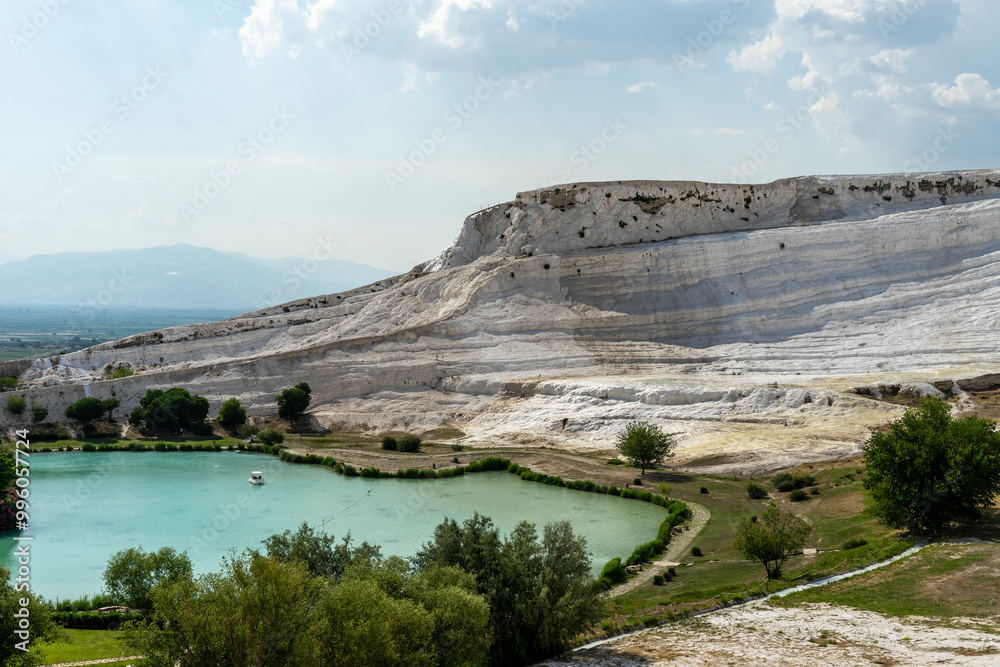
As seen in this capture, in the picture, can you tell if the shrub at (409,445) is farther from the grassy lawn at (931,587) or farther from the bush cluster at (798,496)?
the grassy lawn at (931,587)

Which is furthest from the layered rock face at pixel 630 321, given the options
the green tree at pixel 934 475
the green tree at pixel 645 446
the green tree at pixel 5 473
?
the green tree at pixel 5 473

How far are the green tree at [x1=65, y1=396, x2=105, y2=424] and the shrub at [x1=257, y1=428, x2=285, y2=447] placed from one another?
10.1 metres

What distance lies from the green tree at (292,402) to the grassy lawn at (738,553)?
23343 mm

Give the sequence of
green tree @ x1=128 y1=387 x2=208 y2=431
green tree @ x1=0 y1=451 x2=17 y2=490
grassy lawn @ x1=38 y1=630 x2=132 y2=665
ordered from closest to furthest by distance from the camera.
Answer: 1. grassy lawn @ x1=38 y1=630 x2=132 y2=665
2. green tree @ x1=0 y1=451 x2=17 y2=490
3. green tree @ x1=128 y1=387 x2=208 y2=431

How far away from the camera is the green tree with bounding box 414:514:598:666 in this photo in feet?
55.6

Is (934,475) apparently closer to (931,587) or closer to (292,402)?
(931,587)

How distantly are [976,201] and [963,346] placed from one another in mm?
16959

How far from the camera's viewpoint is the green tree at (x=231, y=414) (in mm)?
45625

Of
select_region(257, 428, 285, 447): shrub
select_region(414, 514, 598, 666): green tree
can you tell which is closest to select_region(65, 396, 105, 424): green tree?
select_region(257, 428, 285, 447): shrub

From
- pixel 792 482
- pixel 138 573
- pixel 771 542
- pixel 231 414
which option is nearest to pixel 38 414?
pixel 231 414

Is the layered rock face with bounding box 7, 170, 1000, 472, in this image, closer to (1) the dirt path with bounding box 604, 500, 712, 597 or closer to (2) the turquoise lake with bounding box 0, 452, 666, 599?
(2) the turquoise lake with bounding box 0, 452, 666, 599

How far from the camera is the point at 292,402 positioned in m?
46.1

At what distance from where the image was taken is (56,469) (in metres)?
38.0

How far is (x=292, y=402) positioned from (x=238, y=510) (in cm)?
1552
